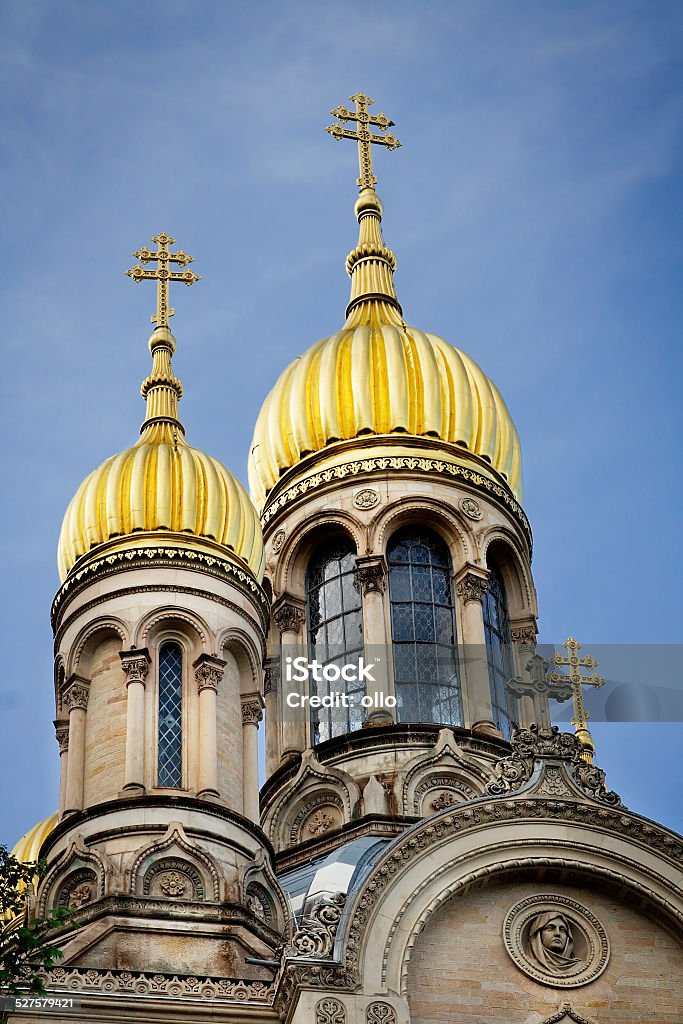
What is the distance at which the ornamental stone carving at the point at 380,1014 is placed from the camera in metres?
22.0

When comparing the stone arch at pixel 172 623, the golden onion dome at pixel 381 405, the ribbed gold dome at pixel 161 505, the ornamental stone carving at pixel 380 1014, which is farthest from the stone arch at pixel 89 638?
the ornamental stone carving at pixel 380 1014

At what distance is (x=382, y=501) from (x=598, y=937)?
11.8 metres

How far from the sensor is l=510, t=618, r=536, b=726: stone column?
110 feet

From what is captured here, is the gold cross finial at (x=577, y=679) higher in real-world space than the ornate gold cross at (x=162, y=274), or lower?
lower

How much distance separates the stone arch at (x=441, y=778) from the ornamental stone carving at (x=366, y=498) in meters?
4.33

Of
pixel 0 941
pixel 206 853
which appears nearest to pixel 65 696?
pixel 206 853

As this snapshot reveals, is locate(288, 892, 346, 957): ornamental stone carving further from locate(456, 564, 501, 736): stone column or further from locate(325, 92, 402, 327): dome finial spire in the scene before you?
locate(325, 92, 402, 327): dome finial spire

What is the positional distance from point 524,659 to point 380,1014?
42.1ft

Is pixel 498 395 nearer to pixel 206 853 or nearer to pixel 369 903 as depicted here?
pixel 206 853

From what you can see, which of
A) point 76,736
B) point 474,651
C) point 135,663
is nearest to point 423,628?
point 474,651

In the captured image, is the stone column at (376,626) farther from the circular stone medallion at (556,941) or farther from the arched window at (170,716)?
the circular stone medallion at (556,941)

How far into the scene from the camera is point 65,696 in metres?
29.2

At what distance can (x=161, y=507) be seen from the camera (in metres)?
30.0

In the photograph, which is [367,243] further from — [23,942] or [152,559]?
[23,942]
